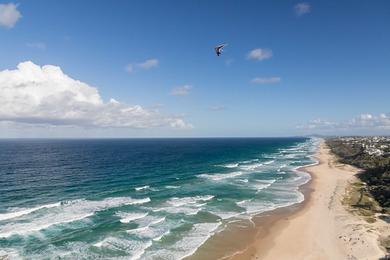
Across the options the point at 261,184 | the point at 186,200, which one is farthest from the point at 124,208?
the point at 261,184

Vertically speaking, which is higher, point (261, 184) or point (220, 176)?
point (220, 176)

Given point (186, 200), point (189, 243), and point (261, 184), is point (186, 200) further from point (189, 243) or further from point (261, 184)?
point (261, 184)

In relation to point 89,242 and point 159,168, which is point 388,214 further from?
point 159,168

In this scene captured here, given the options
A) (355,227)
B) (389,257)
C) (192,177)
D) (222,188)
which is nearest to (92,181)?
(192,177)

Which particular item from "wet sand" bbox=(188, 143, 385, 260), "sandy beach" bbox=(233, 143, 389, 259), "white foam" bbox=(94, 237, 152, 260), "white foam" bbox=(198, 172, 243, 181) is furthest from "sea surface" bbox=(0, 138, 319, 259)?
"sandy beach" bbox=(233, 143, 389, 259)

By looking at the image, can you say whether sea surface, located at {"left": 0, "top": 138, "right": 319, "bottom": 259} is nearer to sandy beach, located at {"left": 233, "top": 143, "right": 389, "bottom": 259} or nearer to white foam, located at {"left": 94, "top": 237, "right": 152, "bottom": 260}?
white foam, located at {"left": 94, "top": 237, "right": 152, "bottom": 260}

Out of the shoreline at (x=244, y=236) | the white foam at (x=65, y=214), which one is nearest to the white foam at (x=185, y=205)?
the white foam at (x=65, y=214)
